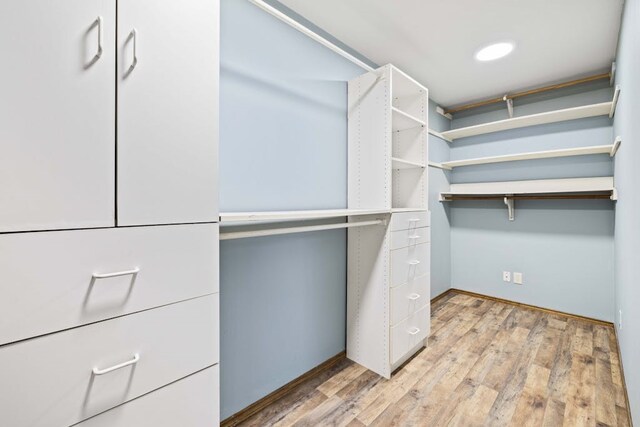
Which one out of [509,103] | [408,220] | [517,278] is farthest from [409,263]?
[509,103]

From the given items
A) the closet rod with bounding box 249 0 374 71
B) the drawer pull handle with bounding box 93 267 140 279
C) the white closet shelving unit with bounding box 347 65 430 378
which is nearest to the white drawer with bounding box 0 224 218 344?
the drawer pull handle with bounding box 93 267 140 279

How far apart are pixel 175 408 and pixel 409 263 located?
1.64m

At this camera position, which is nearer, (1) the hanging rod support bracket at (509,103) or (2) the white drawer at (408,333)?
(2) the white drawer at (408,333)

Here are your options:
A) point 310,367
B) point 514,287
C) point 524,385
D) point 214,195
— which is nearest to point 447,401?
point 524,385

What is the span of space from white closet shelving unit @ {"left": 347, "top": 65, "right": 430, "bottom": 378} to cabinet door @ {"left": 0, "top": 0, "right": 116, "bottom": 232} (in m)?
1.51

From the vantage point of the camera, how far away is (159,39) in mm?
852

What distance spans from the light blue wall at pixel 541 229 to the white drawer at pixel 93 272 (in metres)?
3.34

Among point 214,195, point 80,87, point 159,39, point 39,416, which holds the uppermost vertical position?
point 159,39

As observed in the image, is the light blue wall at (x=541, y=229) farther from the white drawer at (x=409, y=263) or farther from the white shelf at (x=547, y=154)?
the white drawer at (x=409, y=263)

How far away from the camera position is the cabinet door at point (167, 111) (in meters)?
0.80

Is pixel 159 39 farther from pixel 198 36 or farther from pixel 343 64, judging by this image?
pixel 343 64

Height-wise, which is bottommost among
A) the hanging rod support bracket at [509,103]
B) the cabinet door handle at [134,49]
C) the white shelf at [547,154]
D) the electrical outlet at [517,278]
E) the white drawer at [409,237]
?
the electrical outlet at [517,278]

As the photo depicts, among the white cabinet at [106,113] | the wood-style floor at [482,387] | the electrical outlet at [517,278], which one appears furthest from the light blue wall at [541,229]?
the white cabinet at [106,113]

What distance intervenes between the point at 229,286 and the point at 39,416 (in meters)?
0.85
